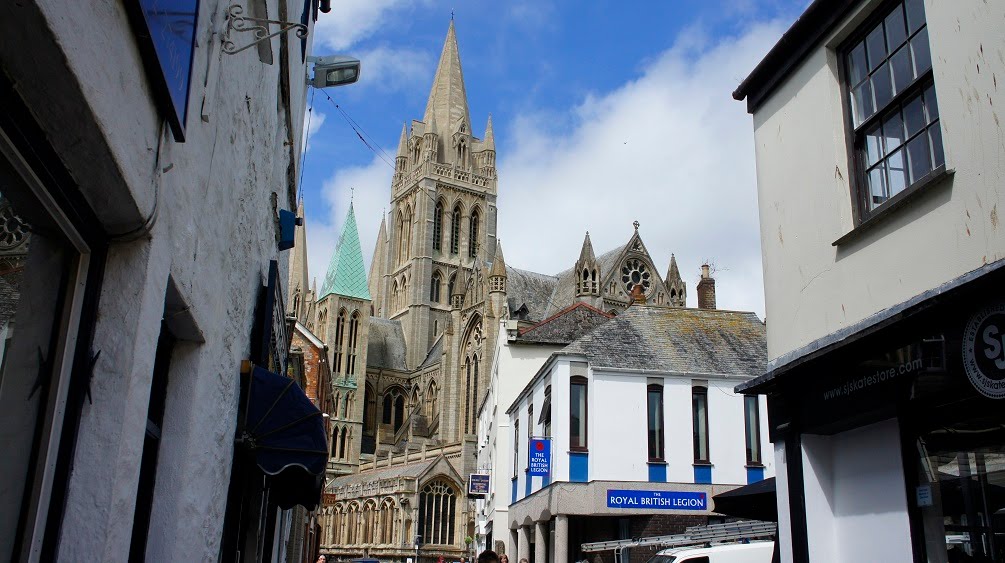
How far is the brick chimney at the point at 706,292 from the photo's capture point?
3281cm

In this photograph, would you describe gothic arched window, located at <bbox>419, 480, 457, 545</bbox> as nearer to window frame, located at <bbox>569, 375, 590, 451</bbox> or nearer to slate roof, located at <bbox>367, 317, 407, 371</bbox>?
slate roof, located at <bbox>367, 317, 407, 371</bbox>

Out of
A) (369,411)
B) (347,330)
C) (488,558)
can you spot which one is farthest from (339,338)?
(488,558)

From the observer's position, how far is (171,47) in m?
3.63

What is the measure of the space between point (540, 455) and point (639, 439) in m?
2.47

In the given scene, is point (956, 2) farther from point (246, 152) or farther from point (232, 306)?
point (232, 306)

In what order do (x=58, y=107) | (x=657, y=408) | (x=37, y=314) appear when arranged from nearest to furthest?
(x=58, y=107) → (x=37, y=314) → (x=657, y=408)

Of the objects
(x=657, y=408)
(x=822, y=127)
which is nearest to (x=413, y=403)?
(x=657, y=408)

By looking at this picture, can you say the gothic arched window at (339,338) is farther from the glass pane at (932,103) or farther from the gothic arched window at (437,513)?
the glass pane at (932,103)

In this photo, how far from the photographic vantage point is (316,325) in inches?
3366

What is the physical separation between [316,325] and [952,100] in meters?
82.3

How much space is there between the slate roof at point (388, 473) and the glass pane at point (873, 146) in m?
54.5

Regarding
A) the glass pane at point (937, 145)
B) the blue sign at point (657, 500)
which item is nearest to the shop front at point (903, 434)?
the glass pane at point (937, 145)

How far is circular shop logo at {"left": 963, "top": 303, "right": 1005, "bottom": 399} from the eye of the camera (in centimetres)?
529

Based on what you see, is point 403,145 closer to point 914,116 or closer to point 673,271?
point 673,271
